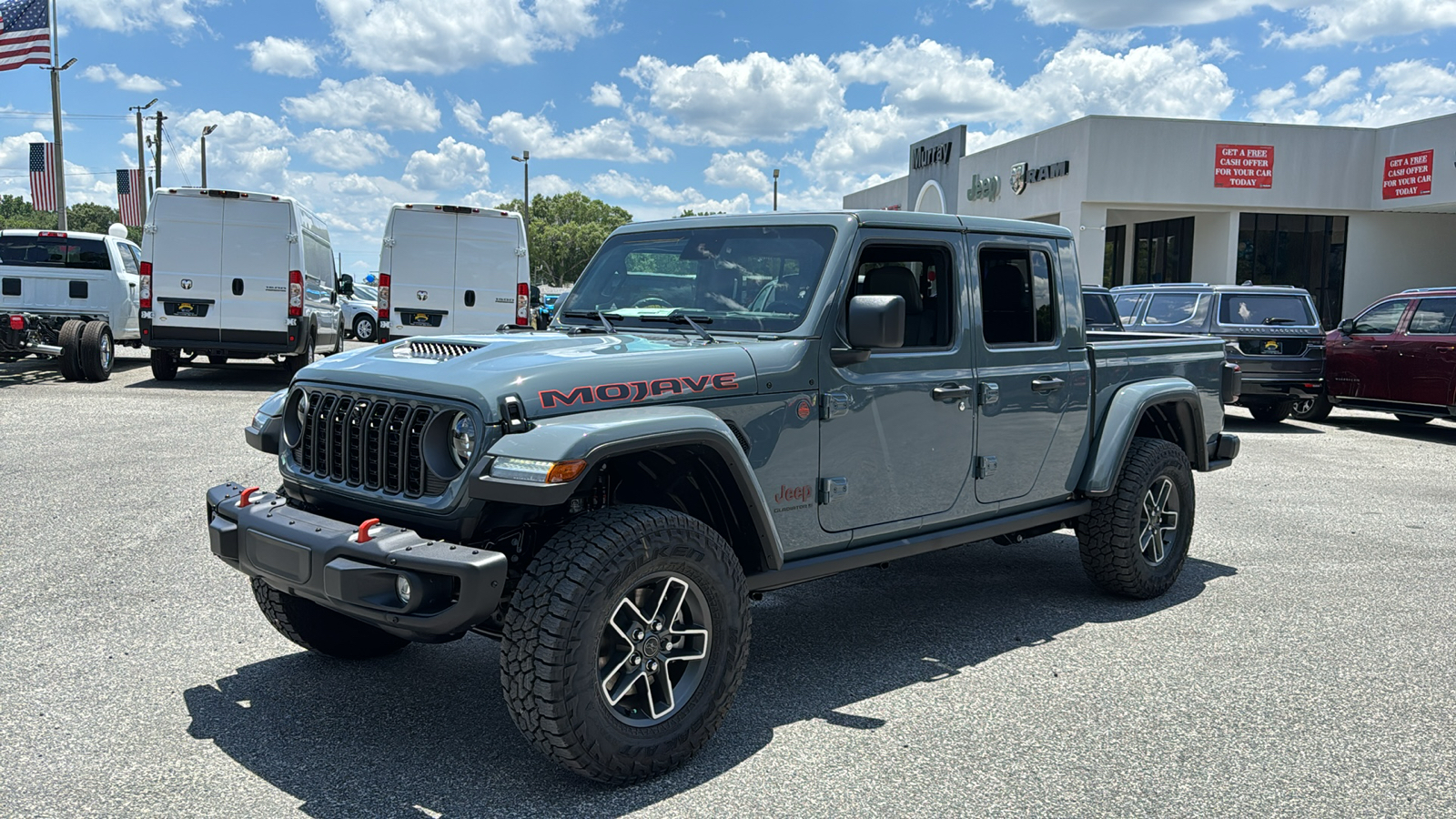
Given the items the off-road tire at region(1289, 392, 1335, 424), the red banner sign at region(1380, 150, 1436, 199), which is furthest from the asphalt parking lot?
the red banner sign at region(1380, 150, 1436, 199)

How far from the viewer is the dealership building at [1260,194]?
89.0ft

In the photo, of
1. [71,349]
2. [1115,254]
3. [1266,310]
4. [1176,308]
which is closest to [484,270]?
[71,349]

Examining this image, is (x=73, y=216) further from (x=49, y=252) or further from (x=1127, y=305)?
(x=1127, y=305)

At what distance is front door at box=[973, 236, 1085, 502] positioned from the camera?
4.95 meters

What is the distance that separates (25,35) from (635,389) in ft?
86.8

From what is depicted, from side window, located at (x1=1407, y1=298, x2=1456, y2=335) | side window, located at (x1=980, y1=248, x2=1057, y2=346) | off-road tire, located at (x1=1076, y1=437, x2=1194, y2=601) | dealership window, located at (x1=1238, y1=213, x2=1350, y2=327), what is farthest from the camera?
dealership window, located at (x1=1238, y1=213, x2=1350, y2=327)

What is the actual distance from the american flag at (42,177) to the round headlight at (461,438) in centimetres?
2918

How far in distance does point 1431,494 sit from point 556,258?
78302 mm

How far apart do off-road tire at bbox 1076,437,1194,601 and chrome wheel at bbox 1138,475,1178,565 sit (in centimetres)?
3

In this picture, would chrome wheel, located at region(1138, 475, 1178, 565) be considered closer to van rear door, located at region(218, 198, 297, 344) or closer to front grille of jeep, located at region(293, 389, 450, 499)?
front grille of jeep, located at region(293, 389, 450, 499)

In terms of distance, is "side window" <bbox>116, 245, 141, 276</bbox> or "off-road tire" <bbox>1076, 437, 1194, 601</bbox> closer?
"off-road tire" <bbox>1076, 437, 1194, 601</bbox>

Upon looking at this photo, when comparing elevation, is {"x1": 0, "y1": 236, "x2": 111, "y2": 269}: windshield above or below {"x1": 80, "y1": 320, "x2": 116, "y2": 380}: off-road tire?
above

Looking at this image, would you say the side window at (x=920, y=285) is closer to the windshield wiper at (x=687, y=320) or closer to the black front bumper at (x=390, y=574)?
the windshield wiper at (x=687, y=320)

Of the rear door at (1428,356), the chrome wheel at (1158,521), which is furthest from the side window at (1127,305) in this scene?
the chrome wheel at (1158,521)
